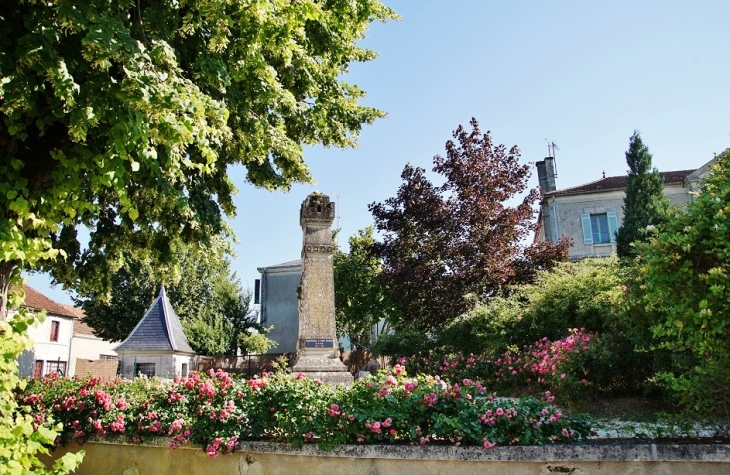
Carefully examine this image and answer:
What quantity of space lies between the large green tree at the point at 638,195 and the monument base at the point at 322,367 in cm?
1473

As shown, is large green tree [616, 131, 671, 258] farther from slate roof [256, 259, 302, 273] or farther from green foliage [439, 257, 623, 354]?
slate roof [256, 259, 302, 273]

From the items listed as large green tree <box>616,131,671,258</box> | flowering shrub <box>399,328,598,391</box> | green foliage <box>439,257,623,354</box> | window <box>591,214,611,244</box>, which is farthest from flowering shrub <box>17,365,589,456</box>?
window <box>591,214,611,244</box>

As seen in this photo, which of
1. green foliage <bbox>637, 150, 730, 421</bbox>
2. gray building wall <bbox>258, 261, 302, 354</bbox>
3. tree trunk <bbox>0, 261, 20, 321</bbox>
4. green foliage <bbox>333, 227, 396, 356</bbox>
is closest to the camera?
green foliage <bbox>637, 150, 730, 421</bbox>

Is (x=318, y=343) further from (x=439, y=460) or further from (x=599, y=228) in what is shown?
(x=599, y=228)

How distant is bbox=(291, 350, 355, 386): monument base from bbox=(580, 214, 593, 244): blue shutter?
59.8ft

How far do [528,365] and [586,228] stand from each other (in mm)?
15570

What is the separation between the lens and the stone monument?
352 inches

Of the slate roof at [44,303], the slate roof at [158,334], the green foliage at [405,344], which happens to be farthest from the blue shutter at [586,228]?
the slate roof at [44,303]

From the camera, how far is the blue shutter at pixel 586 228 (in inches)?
934

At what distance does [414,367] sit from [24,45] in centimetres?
1215

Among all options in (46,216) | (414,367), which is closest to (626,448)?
(46,216)

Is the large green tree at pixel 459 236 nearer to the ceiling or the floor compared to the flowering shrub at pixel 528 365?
nearer to the ceiling

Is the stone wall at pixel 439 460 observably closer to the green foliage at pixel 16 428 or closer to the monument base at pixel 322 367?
the green foliage at pixel 16 428

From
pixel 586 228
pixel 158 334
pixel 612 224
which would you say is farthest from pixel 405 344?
pixel 612 224
